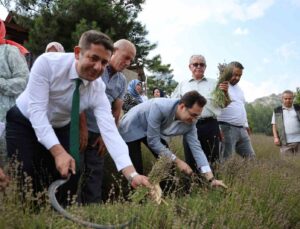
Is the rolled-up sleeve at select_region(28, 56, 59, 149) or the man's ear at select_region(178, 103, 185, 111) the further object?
the man's ear at select_region(178, 103, 185, 111)

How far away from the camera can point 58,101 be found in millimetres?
3102

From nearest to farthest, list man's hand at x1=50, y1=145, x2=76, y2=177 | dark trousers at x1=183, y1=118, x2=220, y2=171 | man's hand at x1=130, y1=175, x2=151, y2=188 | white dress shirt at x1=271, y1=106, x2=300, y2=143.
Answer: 1. man's hand at x1=50, y1=145, x2=76, y2=177
2. man's hand at x1=130, y1=175, x2=151, y2=188
3. dark trousers at x1=183, y1=118, x2=220, y2=171
4. white dress shirt at x1=271, y1=106, x2=300, y2=143

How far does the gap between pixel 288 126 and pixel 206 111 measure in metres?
2.54

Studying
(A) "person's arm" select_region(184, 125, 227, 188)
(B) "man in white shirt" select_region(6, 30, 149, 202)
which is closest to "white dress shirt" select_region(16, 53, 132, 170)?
(B) "man in white shirt" select_region(6, 30, 149, 202)

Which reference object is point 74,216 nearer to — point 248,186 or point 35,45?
point 248,186

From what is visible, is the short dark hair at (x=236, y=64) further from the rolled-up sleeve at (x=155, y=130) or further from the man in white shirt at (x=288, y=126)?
the rolled-up sleeve at (x=155, y=130)

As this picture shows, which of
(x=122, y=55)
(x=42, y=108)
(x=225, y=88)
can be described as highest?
(x=122, y=55)

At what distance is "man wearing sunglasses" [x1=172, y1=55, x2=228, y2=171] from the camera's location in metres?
Answer: 5.29

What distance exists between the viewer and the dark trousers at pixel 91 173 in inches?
157

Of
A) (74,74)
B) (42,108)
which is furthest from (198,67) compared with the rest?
(42,108)

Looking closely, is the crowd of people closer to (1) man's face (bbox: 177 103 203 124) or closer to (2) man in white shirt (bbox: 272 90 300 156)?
(1) man's face (bbox: 177 103 203 124)

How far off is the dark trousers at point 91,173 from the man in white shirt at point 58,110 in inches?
25.5

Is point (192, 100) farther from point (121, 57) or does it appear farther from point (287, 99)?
point (287, 99)

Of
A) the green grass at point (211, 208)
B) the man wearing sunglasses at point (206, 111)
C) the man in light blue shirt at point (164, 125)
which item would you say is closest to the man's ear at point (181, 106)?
the man in light blue shirt at point (164, 125)
